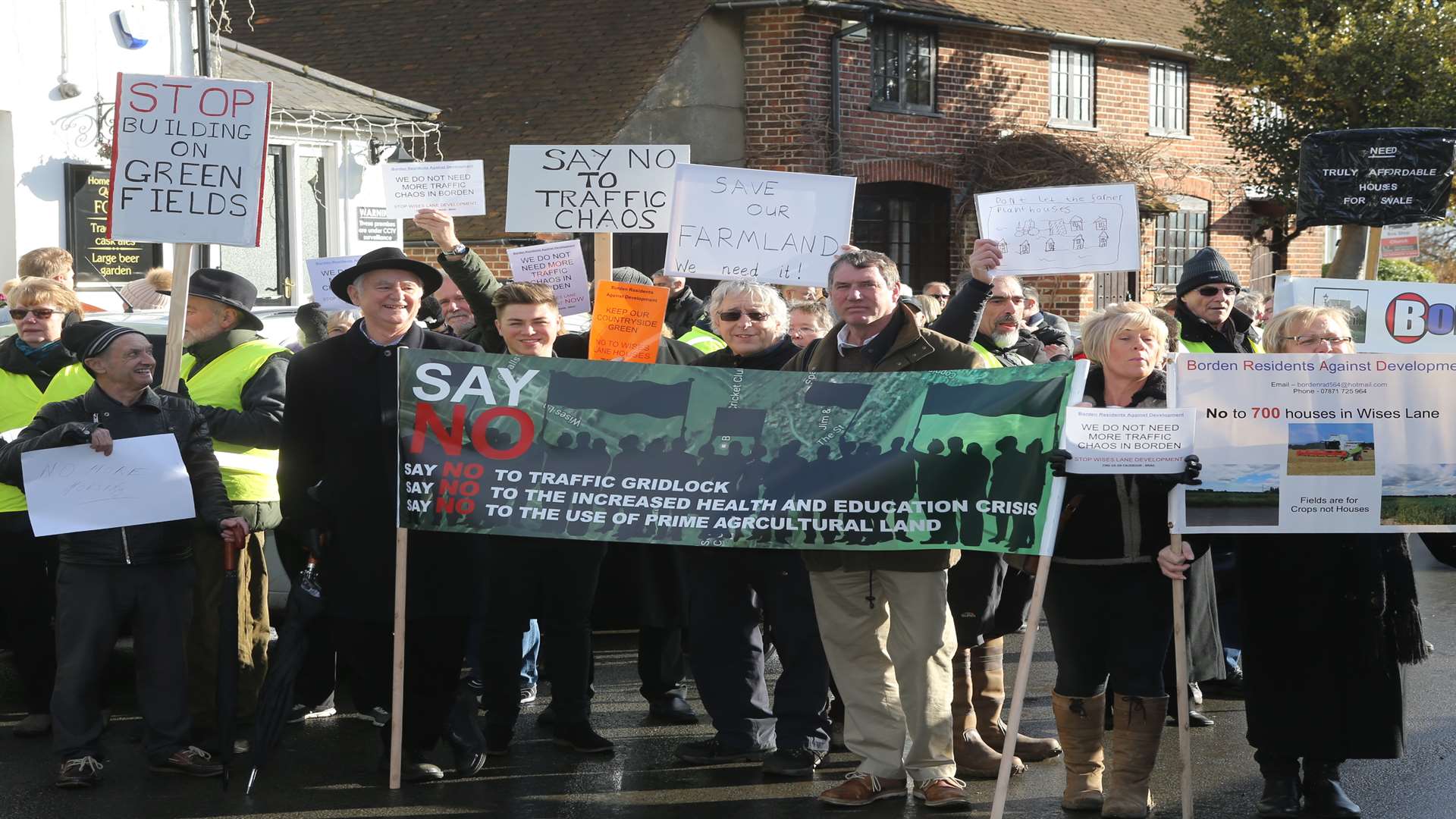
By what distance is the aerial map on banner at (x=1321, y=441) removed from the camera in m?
5.63

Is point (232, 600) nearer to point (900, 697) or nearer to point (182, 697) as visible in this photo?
point (182, 697)

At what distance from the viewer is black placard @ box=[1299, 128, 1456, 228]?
8.71 meters

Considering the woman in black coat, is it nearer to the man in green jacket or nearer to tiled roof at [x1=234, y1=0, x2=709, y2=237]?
the man in green jacket

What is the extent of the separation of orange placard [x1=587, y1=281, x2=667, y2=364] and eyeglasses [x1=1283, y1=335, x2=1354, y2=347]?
2.85 metres

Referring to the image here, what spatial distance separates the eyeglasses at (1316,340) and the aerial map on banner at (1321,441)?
254 mm

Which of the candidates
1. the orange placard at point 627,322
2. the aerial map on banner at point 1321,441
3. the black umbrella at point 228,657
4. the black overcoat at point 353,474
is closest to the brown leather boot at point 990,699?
the aerial map on banner at point 1321,441

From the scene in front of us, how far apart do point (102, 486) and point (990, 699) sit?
3.60 meters

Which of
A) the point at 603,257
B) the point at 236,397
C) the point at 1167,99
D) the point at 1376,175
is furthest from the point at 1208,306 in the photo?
the point at 1167,99

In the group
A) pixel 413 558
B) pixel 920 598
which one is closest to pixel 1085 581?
pixel 920 598

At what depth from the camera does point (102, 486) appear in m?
6.21

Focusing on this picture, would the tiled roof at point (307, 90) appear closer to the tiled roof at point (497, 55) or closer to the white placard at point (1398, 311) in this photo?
the tiled roof at point (497, 55)

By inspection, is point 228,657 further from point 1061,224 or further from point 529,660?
point 1061,224

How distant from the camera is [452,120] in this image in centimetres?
2217

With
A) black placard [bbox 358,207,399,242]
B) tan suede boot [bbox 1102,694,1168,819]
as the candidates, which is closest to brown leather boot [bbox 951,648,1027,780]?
tan suede boot [bbox 1102,694,1168,819]
